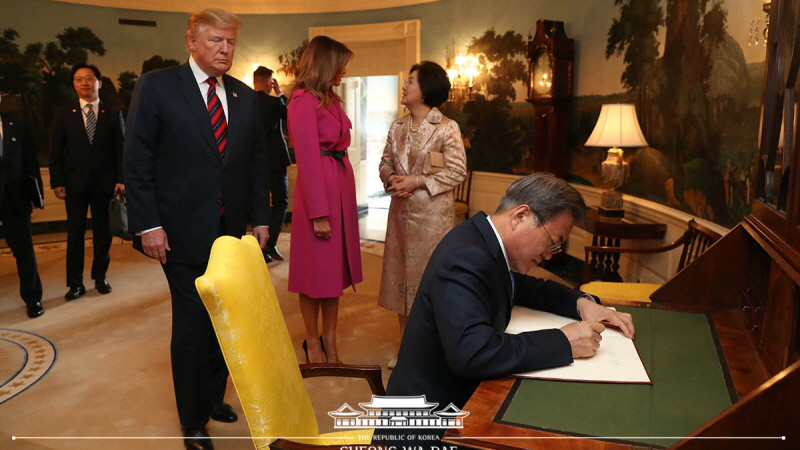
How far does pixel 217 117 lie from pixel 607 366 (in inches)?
76.4

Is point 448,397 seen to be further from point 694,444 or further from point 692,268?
point 692,268

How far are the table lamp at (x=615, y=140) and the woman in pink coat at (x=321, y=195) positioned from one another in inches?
89.1

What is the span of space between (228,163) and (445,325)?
1563 mm

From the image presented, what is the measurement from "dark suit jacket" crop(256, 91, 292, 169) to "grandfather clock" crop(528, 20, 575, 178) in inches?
105

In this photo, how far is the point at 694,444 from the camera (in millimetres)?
1102

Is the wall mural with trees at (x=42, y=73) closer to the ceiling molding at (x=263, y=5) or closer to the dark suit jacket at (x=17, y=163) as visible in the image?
the ceiling molding at (x=263, y=5)

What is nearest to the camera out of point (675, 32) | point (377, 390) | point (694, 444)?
point (694, 444)

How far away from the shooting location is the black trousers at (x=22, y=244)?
181 inches

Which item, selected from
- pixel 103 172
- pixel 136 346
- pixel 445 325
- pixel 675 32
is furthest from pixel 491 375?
pixel 103 172

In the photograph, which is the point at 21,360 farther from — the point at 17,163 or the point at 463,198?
the point at 463,198

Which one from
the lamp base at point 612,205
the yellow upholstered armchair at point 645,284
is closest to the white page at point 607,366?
the yellow upholstered armchair at point 645,284

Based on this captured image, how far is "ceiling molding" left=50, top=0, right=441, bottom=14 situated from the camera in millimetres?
8852

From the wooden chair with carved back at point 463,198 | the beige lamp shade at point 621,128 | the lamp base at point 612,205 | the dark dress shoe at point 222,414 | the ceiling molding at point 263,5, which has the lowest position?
the dark dress shoe at point 222,414

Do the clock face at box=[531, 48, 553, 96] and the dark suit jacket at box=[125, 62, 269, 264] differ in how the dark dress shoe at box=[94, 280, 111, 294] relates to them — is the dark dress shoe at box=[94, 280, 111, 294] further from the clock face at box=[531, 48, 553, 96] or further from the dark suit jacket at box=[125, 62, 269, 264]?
the clock face at box=[531, 48, 553, 96]
